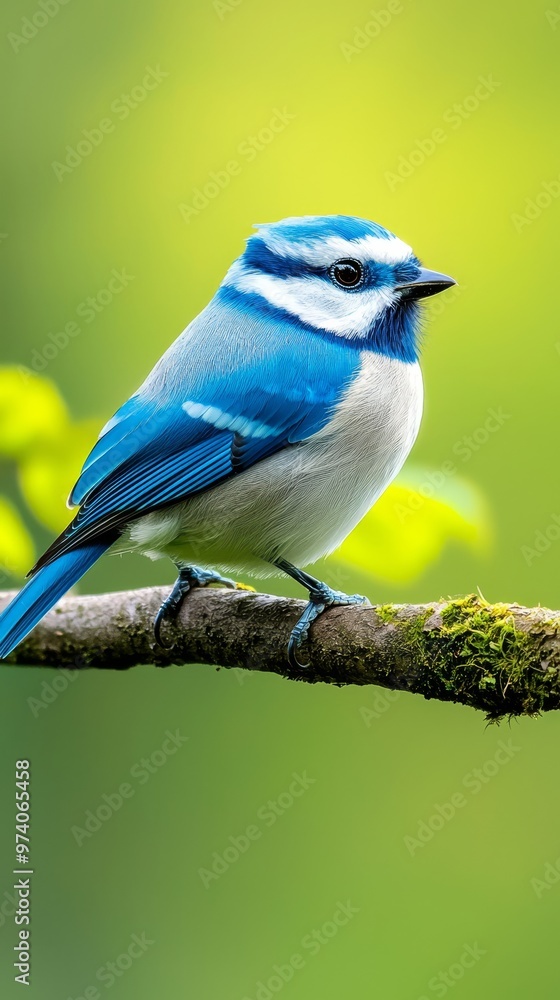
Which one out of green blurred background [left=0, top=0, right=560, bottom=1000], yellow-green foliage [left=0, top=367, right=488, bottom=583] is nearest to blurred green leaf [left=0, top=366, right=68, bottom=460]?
yellow-green foliage [left=0, top=367, right=488, bottom=583]

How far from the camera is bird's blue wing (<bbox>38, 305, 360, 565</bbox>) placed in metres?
3.24

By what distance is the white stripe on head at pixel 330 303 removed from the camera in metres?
3.46

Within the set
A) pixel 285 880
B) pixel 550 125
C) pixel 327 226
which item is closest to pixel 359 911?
pixel 285 880

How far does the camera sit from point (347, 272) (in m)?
3.48

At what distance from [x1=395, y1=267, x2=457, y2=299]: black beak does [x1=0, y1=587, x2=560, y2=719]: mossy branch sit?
1084mm

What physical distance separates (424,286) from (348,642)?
1273 millimetres

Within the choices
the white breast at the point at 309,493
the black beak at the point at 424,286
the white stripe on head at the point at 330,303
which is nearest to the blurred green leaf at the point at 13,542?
the white breast at the point at 309,493

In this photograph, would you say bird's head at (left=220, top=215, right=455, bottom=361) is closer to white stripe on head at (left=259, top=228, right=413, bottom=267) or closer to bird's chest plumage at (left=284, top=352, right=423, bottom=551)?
white stripe on head at (left=259, top=228, right=413, bottom=267)

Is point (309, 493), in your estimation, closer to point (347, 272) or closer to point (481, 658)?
point (347, 272)

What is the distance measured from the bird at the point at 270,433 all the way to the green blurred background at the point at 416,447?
1.69m

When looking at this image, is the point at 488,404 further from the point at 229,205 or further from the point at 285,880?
the point at 285,880

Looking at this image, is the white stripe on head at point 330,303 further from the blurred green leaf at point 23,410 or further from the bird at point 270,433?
the blurred green leaf at point 23,410

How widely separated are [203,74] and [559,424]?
3.56m

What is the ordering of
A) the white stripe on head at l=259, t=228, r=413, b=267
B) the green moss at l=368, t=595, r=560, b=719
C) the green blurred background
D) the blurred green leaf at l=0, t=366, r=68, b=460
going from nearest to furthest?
the green moss at l=368, t=595, r=560, b=719 → the blurred green leaf at l=0, t=366, r=68, b=460 → the white stripe on head at l=259, t=228, r=413, b=267 → the green blurred background
